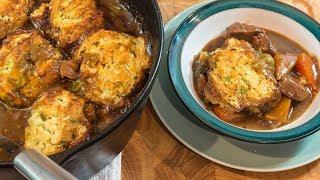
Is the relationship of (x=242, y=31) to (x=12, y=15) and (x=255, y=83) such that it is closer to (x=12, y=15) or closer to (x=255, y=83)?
(x=255, y=83)

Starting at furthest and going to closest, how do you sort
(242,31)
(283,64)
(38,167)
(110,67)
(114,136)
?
(242,31) → (283,64) → (110,67) → (114,136) → (38,167)

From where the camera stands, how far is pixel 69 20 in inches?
60.2

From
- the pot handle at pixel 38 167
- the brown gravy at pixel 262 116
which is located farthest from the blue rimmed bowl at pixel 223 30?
the pot handle at pixel 38 167

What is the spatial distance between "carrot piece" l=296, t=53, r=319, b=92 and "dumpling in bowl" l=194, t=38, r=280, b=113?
15 centimetres

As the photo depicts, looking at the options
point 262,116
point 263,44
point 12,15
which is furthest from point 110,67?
point 263,44

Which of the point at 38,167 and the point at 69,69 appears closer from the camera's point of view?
the point at 38,167

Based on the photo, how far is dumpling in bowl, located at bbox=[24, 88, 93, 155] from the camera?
1281 millimetres

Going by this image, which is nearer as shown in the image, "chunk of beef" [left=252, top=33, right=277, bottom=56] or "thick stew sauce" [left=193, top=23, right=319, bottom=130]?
"thick stew sauce" [left=193, top=23, right=319, bottom=130]

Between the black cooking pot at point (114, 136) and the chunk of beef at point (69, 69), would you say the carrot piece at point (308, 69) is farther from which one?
the chunk of beef at point (69, 69)

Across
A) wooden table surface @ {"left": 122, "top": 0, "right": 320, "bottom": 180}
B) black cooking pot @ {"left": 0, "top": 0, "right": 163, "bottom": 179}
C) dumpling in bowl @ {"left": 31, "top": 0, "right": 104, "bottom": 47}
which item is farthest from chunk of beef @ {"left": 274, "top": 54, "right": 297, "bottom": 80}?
dumpling in bowl @ {"left": 31, "top": 0, "right": 104, "bottom": 47}

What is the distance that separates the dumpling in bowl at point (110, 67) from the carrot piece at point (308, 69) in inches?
28.7

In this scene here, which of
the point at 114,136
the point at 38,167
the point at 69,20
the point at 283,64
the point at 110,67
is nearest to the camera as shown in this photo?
the point at 38,167

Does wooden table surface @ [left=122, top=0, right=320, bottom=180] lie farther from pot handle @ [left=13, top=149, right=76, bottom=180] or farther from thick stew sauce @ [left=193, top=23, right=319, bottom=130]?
pot handle @ [left=13, top=149, right=76, bottom=180]

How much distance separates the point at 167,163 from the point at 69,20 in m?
0.62
